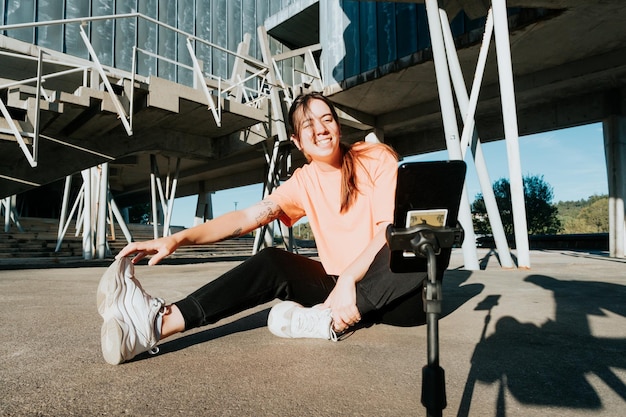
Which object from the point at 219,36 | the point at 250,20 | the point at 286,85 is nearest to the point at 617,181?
the point at 286,85

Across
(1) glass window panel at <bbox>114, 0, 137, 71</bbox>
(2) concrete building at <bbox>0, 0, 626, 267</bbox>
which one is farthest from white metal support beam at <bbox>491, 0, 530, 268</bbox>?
(1) glass window panel at <bbox>114, 0, 137, 71</bbox>

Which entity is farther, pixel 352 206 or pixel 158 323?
pixel 352 206

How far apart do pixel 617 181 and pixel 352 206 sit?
11.2 metres

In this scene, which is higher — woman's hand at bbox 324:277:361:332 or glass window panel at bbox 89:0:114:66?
glass window panel at bbox 89:0:114:66

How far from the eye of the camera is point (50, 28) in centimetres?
1053

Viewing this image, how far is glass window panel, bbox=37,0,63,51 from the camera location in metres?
10.5

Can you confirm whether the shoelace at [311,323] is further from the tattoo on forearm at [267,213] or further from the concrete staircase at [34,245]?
the concrete staircase at [34,245]

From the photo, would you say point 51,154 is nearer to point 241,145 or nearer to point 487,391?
point 241,145

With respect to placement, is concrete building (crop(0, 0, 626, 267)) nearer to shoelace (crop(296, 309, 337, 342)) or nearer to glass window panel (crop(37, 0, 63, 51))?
glass window panel (crop(37, 0, 63, 51))

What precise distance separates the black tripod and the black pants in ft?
2.83

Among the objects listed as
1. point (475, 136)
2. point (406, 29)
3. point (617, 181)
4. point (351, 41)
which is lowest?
point (617, 181)

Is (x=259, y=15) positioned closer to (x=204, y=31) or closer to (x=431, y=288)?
(x=204, y=31)

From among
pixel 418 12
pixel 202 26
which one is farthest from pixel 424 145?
pixel 202 26

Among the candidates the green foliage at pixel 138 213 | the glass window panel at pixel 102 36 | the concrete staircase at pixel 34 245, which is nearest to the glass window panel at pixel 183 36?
the glass window panel at pixel 102 36
